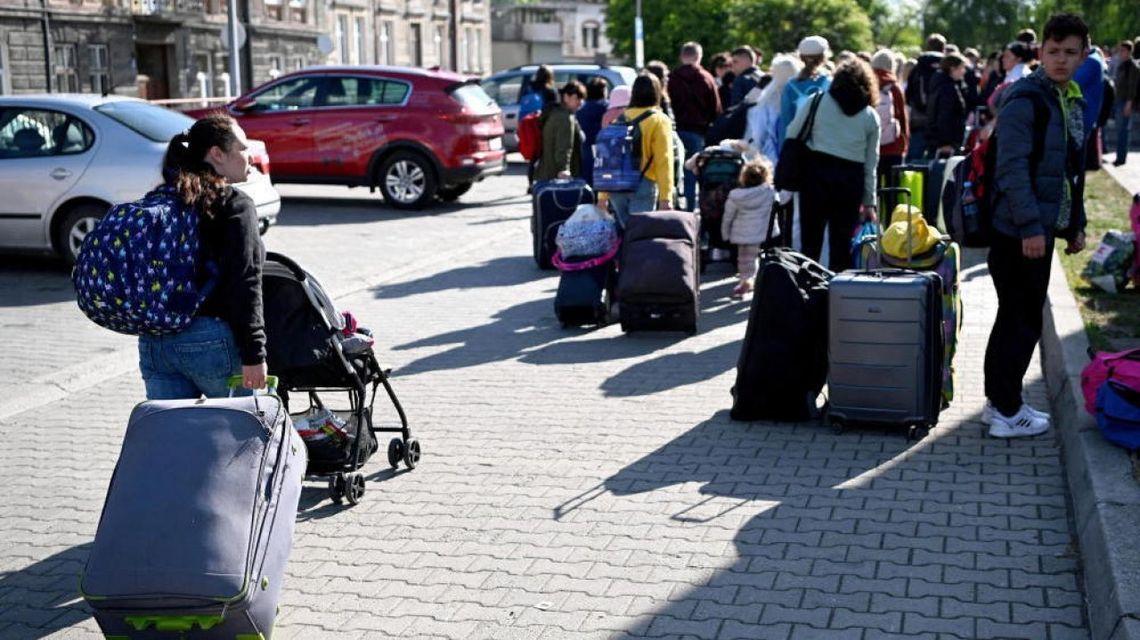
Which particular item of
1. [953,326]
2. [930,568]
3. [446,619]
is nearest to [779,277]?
[953,326]

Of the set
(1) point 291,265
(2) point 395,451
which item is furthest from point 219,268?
(2) point 395,451

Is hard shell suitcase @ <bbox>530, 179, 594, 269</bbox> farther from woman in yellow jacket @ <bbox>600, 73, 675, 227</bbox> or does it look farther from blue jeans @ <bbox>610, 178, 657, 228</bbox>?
woman in yellow jacket @ <bbox>600, 73, 675, 227</bbox>

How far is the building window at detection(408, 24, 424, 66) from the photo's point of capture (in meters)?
57.4

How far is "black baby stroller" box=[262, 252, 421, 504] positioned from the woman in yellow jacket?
4.24 metres

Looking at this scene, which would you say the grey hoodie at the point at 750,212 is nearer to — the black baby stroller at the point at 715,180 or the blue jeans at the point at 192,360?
the black baby stroller at the point at 715,180

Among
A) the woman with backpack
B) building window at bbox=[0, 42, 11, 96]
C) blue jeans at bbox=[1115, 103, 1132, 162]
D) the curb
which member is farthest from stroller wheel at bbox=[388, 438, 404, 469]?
building window at bbox=[0, 42, 11, 96]

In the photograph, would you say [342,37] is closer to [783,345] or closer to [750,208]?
[750,208]

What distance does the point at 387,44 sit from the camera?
5509 cm

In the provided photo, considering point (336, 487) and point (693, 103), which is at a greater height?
point (693, 103)

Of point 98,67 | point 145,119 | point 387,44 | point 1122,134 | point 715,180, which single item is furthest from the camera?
point 387,44

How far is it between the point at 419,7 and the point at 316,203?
40.3 meters

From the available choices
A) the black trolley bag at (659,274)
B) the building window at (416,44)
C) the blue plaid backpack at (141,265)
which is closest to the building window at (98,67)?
the building window at (416,44)

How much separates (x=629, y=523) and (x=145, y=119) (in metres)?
8.58

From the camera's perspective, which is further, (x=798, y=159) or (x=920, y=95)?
(x=920, y=95)
